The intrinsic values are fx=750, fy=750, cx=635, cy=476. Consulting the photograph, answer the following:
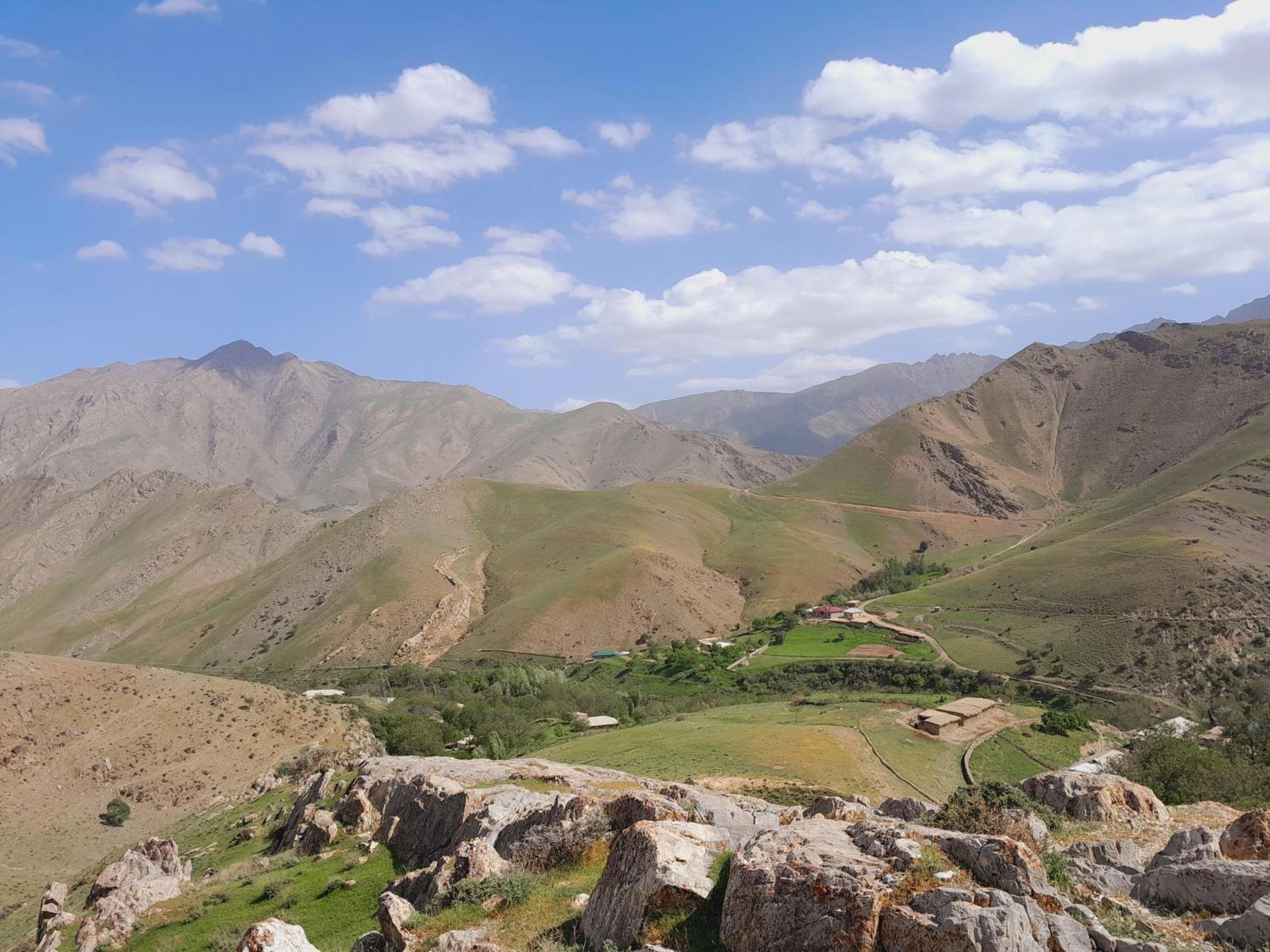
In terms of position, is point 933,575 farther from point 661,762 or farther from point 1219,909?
point 1219,909

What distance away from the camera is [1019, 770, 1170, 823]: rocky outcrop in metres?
20.2

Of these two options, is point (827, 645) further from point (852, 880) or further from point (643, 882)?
point (852, 880)

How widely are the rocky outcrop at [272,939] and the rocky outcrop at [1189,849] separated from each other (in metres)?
14.8

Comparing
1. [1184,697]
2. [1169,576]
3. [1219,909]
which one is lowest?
[1184,697]

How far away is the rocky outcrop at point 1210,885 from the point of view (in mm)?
11766

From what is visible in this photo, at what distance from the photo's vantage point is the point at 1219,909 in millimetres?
11734

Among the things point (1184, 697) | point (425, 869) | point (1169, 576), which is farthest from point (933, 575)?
point (425, 869)

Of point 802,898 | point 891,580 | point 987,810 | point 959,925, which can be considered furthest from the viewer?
point 891,580

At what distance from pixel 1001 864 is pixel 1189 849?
20.6 ft

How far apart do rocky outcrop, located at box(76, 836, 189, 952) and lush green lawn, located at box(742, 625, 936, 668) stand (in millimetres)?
71081

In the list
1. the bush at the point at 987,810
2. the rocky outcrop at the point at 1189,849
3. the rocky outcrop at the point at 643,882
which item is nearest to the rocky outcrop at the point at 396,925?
the rocky outcrop at the point at 643,882

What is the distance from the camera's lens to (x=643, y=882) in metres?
12.9

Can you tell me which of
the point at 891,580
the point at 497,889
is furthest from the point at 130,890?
the point at 891,580

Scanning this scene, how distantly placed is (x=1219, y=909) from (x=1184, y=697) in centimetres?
7213
